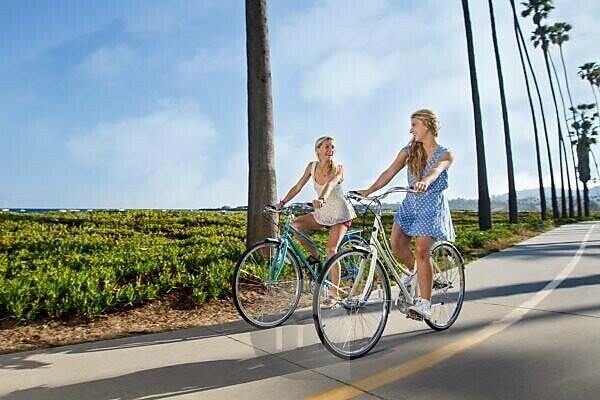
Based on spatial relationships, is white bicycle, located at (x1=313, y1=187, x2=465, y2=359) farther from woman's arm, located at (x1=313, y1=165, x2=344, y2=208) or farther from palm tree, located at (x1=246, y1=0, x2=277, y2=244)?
palm tree, located at (x1=246, y1=0, x2=277, y2=244)

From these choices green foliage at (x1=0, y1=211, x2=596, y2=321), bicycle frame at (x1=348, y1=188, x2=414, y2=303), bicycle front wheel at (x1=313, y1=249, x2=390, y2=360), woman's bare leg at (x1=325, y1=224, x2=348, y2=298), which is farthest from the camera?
woman's bare leg at (x1=325, y1=224, x2=348, y2=298)

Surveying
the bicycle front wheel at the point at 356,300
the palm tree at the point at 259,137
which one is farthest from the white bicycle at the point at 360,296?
the palm tree at the point at 259,137

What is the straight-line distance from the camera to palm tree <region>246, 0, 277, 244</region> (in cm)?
761

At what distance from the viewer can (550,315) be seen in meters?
5.64

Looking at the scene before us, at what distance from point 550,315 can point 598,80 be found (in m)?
68.8

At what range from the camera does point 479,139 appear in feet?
71.3

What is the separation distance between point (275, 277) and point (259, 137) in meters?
2.90

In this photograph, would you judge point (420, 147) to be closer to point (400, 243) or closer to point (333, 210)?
point (400, 243)

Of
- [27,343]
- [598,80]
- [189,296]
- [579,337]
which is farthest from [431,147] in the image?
[598,80]

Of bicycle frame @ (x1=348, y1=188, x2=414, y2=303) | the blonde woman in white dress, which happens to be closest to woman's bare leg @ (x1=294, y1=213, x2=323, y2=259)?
the blonde woman in white dress

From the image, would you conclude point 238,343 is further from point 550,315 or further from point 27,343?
point 550,315

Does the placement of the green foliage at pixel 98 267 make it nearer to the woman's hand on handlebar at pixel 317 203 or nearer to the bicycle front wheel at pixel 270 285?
the woman's hand on handlebar at pixel 317 203

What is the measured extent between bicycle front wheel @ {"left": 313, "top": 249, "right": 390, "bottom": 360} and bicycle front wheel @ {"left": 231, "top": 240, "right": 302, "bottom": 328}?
1.00 meters

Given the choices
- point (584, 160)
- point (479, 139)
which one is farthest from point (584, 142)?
point (479, 139)
